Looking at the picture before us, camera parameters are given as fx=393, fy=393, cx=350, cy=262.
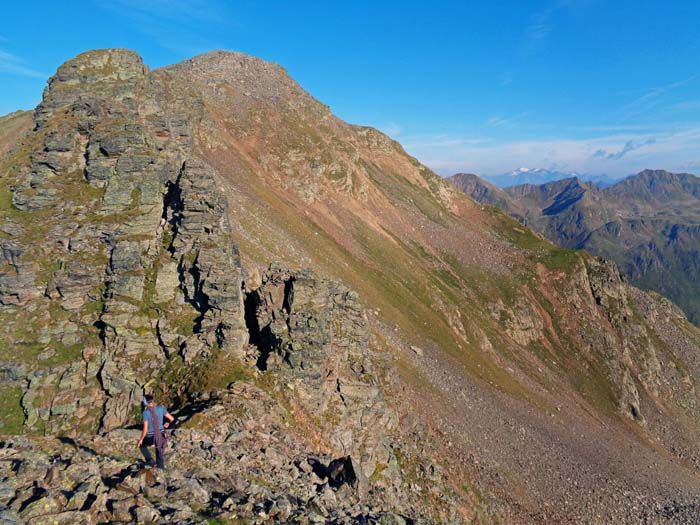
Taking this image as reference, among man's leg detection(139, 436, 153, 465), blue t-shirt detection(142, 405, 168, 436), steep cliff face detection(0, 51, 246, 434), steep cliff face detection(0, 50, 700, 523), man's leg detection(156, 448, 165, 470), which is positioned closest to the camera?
man's leg detection(156, 448, 165, 470)

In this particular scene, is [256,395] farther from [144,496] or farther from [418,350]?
[418,350]

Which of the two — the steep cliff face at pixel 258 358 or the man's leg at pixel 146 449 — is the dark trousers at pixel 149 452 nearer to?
the man's leg at pixel 146 449

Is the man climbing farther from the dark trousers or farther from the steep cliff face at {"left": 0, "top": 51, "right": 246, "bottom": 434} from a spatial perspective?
the steep cliff face at {"left": 0, "top": 51, "right": 246, "bottom": 434}

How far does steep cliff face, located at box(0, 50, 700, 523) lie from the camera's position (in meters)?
20.4

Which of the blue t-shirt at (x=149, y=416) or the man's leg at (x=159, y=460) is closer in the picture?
the man's leg at (x=159, y=460)

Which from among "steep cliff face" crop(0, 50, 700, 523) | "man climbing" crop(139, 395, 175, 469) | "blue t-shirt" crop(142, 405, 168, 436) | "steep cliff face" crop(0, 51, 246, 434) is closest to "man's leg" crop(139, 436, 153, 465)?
"man climbing" crop(139, 395, 175, 469)

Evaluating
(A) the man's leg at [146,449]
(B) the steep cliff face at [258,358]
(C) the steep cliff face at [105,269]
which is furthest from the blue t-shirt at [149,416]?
(C) the steep cliff face at [105,269]

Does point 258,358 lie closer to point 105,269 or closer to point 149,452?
point 149,452

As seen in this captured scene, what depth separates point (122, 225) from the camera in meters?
30.9

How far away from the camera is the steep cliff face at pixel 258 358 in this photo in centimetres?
2041

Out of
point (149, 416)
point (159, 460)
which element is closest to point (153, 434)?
point (149, 416)

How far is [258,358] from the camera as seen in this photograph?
29.6 metres

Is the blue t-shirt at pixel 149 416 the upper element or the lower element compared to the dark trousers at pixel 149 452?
upper

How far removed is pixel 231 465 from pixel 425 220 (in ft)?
297
